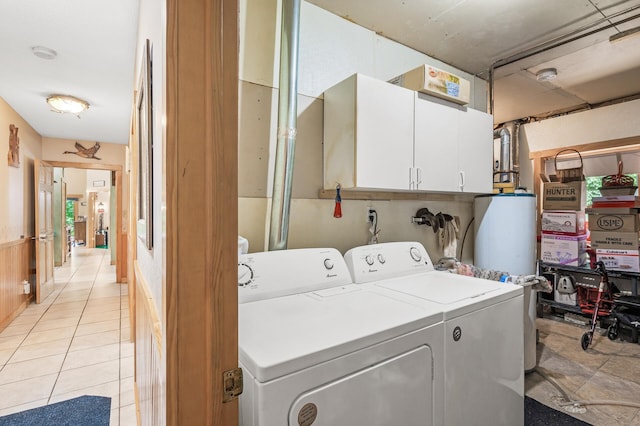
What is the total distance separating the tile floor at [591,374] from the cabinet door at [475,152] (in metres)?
1.52

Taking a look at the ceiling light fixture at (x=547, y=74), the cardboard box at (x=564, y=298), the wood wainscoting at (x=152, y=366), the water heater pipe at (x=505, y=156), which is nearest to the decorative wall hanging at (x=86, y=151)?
the wood wainscoting at (x=152, y=366)

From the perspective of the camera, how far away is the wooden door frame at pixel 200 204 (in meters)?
0.67

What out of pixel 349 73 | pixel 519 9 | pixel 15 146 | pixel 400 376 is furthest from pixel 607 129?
pixel 15 146

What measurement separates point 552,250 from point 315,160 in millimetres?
3650

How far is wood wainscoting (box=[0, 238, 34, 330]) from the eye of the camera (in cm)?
361

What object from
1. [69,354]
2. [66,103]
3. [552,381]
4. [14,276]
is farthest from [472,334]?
[14,276]

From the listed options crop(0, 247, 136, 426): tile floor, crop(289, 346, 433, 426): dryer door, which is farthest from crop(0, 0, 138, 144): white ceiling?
crop(0, 247, 136, 426): tile floor

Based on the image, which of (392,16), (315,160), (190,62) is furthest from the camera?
(392,16)

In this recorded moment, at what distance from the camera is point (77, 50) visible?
103 inches

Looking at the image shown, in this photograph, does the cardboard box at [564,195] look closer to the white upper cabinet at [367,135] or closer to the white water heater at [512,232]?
the white water heater at [512,232]

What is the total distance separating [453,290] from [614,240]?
3251 mm

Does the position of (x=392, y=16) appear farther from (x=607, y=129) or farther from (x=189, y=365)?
(x=607, y=129)

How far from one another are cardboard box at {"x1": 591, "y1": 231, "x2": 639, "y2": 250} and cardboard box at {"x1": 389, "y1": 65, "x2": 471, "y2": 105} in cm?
278

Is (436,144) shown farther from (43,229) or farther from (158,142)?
(43,229)
